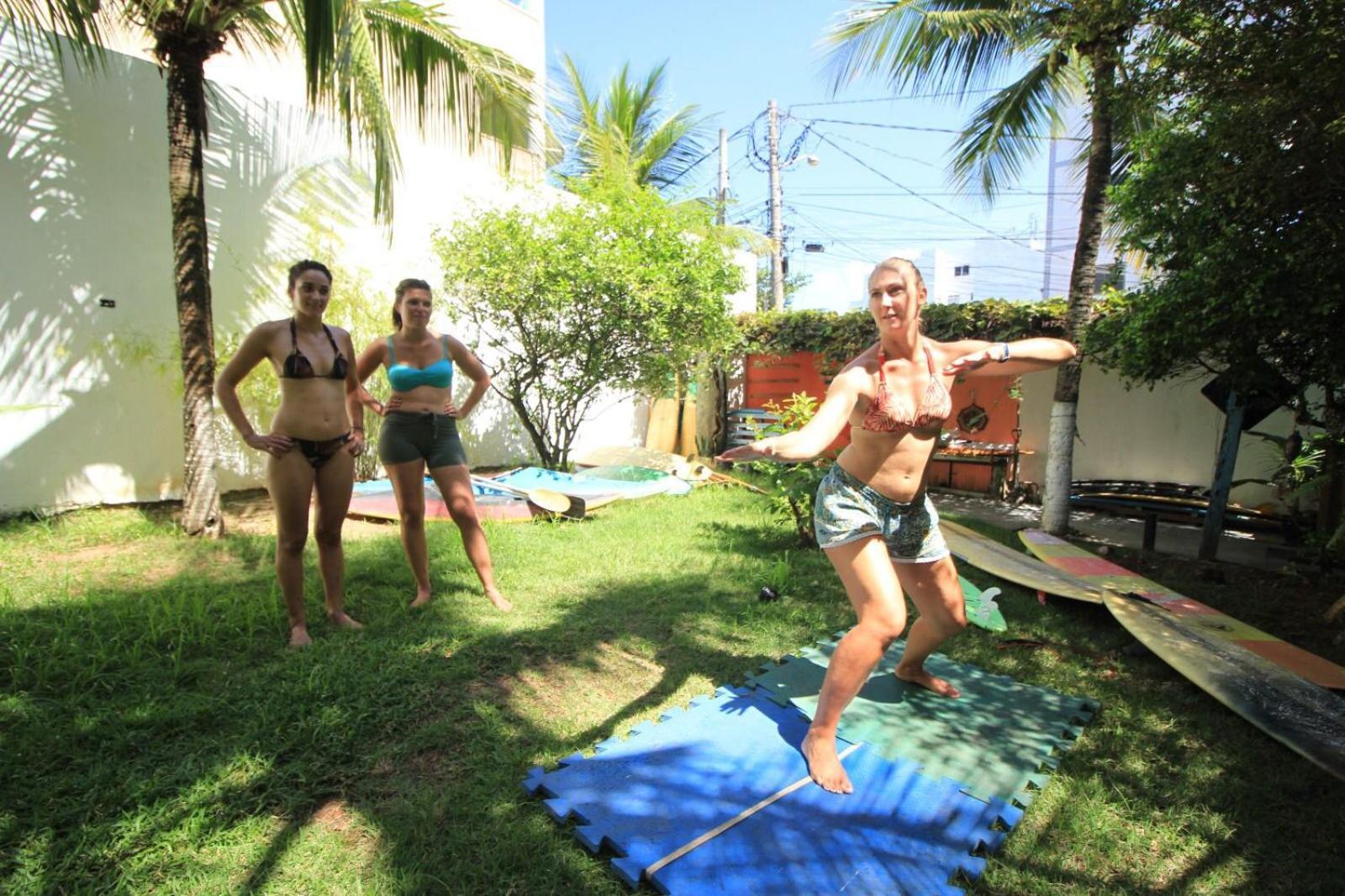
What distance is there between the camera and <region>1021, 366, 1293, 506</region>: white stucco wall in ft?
28.0

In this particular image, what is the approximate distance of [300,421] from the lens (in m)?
3.53

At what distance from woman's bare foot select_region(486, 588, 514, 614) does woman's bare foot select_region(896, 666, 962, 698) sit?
2.25 meters

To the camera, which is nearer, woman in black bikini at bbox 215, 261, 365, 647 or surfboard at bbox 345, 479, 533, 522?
woman in black bikini at bbox 215, 261, 365, 647

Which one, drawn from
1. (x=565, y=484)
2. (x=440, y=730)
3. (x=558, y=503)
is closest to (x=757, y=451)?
(x=440, y=730)

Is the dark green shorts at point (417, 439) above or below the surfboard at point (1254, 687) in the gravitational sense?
above

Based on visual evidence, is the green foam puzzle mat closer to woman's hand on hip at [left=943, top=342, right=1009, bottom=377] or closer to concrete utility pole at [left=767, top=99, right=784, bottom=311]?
woman's hand on hip at [left=943, top=342, right=1009, bottom=377]

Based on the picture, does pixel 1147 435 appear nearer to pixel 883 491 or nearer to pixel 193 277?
pixel 883 491

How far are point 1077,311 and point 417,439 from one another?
6010mm

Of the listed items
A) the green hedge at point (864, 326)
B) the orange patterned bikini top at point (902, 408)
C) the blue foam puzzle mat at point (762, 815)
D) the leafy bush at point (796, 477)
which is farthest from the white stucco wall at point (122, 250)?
the orange patterned bikini top at point (902, 408)

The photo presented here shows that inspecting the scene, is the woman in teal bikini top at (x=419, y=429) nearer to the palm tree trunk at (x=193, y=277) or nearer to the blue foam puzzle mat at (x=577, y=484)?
the palm tree trunk at (x=193, y=277)

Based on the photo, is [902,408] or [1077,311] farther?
[1077,311]

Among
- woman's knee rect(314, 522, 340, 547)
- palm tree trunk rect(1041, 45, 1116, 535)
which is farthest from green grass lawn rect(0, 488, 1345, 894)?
palm tree trunk rect(1041, 45, 1116, 535)

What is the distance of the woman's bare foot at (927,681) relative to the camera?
11.1ft

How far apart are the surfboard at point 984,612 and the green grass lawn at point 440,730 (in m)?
A: 0.13
